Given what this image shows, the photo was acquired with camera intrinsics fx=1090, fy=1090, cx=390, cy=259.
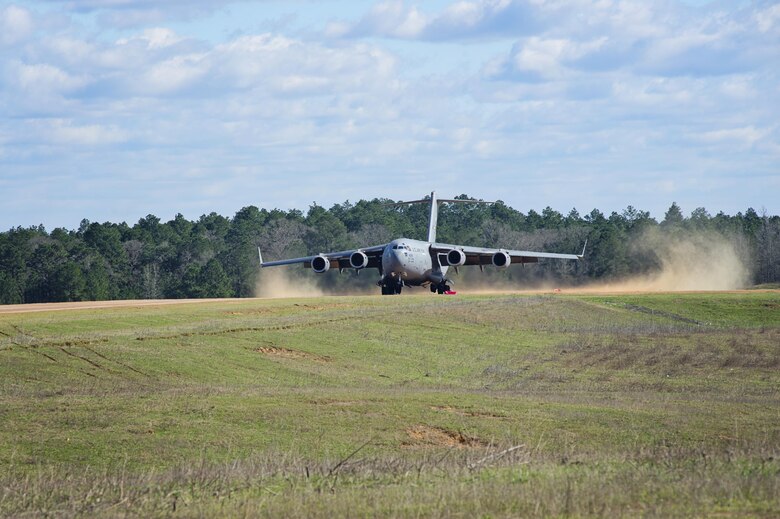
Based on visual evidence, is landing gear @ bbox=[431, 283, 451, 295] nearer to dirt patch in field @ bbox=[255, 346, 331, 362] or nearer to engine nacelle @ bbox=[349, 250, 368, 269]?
engine nacelle @ bbox=[349, 250, 368, 269]

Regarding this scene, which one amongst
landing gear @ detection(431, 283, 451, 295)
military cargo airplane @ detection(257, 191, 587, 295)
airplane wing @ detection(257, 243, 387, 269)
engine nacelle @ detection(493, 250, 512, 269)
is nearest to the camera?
military cargo airplane @ detection(257, 191, 587, 295)

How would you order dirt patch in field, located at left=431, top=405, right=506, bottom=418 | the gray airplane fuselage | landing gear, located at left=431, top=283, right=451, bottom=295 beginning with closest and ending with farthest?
1. dirt patch in field, located at left=431, top=405, right=506, bottom=418
2. the gray airplane fuselage
3. landing gear, located at left=431, top=283, right=451, bottom=295

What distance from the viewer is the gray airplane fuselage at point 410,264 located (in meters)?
58.7

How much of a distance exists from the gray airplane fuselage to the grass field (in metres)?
7.84

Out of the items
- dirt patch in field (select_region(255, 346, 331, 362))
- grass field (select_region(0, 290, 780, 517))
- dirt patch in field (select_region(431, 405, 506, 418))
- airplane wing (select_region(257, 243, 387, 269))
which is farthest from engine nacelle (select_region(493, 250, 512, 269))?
dirt patch in field (select_region(431, 405, 506, 418))

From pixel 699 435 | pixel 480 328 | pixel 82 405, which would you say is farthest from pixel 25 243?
pixel 699 435

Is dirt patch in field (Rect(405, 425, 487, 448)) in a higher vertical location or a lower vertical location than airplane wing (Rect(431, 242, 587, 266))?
lower

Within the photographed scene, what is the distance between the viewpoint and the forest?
85.0 m

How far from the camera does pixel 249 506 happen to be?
12.7 meters

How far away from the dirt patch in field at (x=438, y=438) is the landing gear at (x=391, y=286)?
129 ft

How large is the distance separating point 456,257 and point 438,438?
3988cm

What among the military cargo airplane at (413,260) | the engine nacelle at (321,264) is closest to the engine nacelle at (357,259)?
the military cargo airplane at (413,260)

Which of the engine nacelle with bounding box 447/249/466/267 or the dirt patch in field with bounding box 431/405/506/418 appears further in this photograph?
the engine nacelle with bounding box 447/249/466/267

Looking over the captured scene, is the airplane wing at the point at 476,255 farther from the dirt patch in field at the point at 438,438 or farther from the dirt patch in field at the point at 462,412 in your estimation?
the dirt patch in field at the point at 438,438
